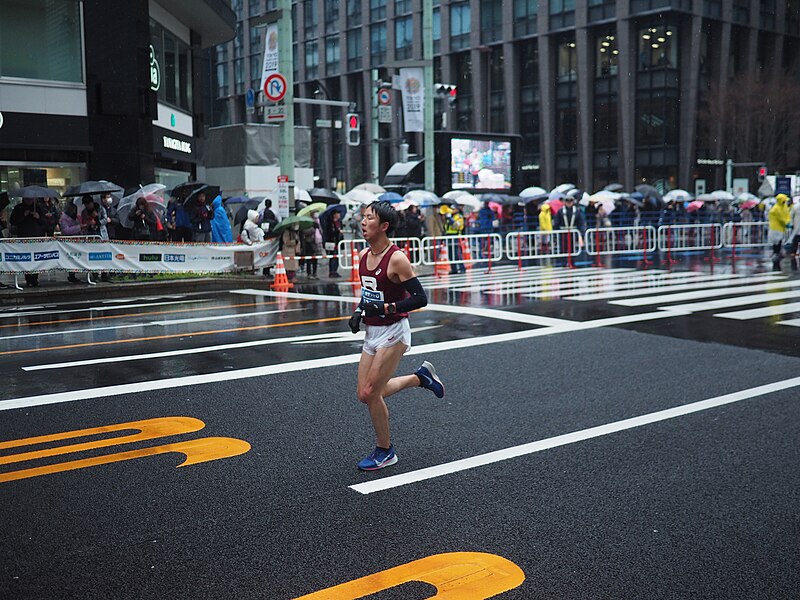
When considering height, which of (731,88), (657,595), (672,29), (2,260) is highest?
(672,29)

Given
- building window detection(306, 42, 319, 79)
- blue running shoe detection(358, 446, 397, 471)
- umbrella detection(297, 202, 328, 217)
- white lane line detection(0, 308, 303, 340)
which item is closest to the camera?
blue running shoe detection(358, 446, 397, 471)

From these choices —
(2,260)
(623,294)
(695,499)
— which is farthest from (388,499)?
(2,260)

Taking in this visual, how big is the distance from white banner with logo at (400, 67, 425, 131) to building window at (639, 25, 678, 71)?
3654cm

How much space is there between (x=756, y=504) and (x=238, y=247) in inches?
659

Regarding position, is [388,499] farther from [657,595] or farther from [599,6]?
[599,6]

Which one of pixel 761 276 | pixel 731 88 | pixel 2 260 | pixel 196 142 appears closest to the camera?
pixel 2 260

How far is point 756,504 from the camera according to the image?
5.60m

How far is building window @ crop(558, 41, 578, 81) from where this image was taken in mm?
66500

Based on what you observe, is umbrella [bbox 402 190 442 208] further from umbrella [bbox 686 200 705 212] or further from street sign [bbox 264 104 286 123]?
umbrella [bbox 686 200 705 212]

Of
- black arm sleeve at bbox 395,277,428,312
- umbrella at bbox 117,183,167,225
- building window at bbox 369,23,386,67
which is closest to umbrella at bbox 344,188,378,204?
umbrella at bbox 117,183,167,225

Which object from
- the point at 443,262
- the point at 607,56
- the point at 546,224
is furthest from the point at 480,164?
the point at 607,56

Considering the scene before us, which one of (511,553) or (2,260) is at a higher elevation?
(2,260)

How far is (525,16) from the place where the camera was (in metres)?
69.4

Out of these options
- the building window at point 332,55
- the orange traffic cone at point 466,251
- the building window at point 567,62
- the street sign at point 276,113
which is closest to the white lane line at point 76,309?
the street sign at point 276,113
